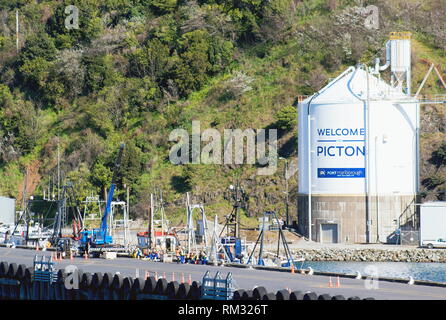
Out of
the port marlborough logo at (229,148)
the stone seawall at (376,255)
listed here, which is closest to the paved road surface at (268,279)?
the stone seawall at (376,255)

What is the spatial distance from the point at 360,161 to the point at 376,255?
10.4 m

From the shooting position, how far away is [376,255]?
109 metres

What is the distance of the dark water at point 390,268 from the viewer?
95.2 meters

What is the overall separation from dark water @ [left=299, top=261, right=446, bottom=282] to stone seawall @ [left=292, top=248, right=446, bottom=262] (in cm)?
113

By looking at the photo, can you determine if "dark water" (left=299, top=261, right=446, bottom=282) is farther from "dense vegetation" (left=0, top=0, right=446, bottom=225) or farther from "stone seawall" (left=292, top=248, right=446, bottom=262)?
"dense vegetation" (left=0, top=0, right=446, bottom=225)

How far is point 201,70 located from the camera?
149m

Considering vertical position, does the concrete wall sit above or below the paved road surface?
above

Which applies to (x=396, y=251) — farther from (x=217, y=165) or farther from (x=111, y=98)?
(x=111, y=98)

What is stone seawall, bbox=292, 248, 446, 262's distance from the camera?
108 meters

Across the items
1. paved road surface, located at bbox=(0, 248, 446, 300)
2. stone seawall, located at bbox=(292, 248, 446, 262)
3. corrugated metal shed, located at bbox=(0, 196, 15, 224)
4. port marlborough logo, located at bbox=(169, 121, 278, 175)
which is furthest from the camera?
corrugated metal shed, located at bbox=(0, 196, 15, 224)

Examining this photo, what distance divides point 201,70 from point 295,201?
1115 inches

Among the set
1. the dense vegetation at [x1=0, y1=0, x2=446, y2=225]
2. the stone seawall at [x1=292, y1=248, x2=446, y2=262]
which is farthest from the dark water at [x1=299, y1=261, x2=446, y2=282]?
the dense vegetation at [x1=0, y1=0, x2=446, y2=225]
